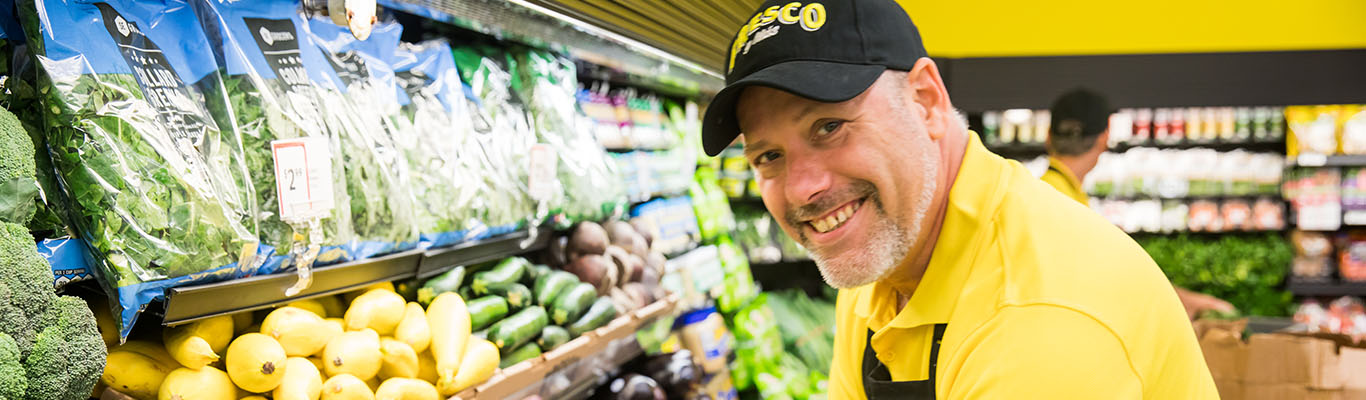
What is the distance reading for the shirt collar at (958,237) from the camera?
1384 millimetres

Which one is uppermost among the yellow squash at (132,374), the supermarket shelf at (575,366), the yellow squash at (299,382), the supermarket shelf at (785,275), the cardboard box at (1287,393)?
the yellow squash at (132,374)

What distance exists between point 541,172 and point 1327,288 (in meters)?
6.70

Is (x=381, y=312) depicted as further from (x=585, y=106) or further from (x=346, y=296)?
(x=585, y=106)

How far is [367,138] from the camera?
2117 millimetres

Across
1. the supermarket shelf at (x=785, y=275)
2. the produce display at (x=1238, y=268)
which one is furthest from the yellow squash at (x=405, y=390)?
the produce display at (x=1238, y=268)

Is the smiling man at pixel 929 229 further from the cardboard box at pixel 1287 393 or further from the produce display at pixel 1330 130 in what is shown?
the produce display at pixel 1330 130

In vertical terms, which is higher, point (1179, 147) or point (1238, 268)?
point (1179, 147)

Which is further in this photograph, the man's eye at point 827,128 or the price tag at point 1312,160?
the price tag at point 1312,160

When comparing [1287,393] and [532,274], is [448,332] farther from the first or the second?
[1287,393]

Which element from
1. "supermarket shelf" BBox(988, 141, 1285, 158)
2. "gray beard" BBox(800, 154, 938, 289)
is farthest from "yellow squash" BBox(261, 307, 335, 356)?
"supermarket shelf" BBox(988, 141, 1285, 158)

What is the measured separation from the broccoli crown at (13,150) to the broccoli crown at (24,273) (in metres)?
0.07

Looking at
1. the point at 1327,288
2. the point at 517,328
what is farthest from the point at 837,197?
the point at 1327,288

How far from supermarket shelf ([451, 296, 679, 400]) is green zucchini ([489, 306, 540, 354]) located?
0.26 ft

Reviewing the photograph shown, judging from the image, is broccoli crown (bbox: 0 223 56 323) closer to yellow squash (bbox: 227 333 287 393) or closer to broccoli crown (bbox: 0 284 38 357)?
broccoli crown (bbox: 0 284 38 357)
